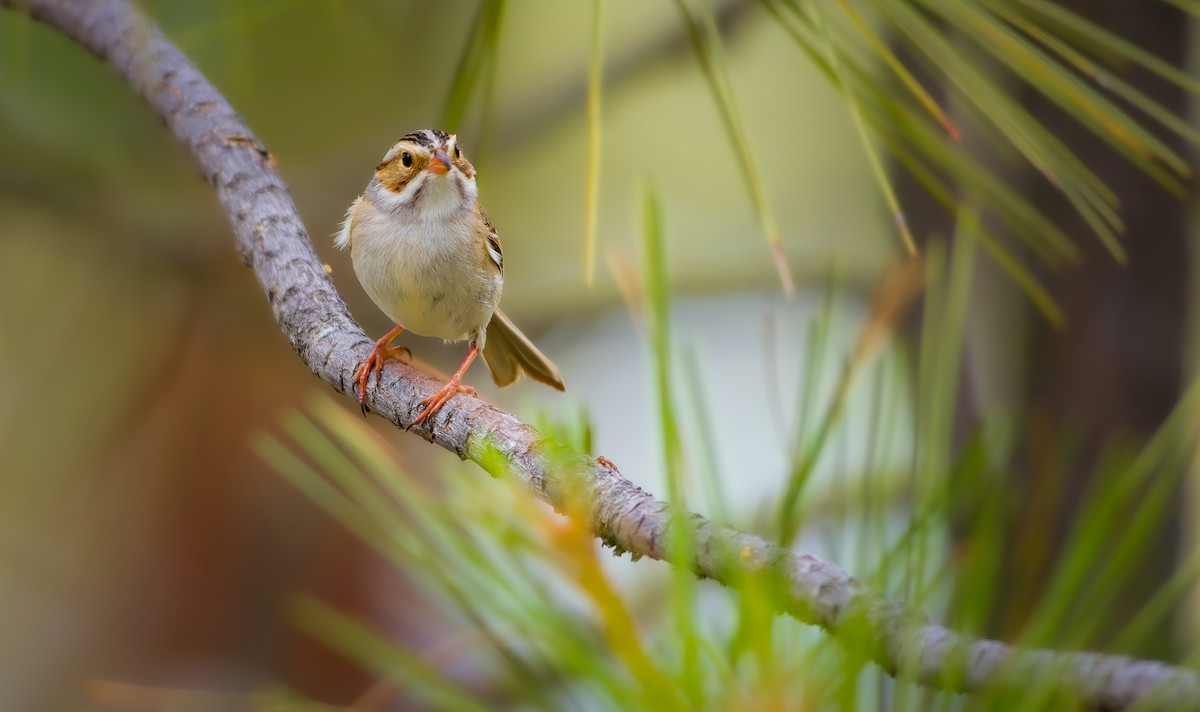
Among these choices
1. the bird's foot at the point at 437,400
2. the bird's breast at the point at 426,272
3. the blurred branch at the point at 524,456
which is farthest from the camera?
the bird's breast at the point at 426,272

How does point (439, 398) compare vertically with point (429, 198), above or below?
below

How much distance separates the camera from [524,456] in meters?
0.98

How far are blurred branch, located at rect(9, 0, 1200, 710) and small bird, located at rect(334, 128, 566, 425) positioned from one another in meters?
0.33

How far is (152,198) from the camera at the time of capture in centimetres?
291

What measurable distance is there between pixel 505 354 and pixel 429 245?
1.18 ft

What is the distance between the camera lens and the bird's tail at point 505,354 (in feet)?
6.79

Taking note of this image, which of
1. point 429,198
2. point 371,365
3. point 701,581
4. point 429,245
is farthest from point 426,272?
point 701,581

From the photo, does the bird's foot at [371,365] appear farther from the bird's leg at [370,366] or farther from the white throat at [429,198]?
the white throat at [429,198]

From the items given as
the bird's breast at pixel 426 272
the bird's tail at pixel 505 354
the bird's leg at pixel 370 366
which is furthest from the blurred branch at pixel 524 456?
the bird's tail at pixel 505 354

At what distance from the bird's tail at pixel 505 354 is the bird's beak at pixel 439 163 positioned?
31 cm

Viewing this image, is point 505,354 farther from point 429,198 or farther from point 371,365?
point 371,365

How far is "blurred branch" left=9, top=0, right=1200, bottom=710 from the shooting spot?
694mm

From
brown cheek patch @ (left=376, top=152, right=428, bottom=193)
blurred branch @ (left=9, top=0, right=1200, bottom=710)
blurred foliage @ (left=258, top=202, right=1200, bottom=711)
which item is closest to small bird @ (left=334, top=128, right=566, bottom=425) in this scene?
brown cheek patch @ (left=376, top=152, right=428, bottom=193)

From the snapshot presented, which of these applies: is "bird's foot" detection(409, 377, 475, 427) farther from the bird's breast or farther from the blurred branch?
the bird's breast
